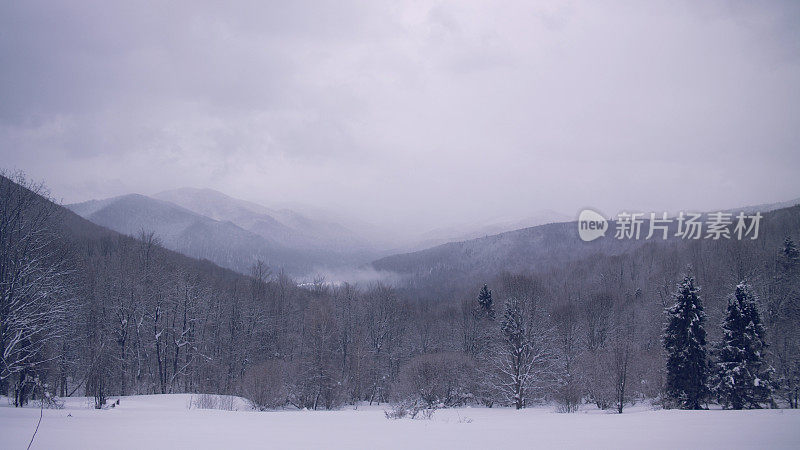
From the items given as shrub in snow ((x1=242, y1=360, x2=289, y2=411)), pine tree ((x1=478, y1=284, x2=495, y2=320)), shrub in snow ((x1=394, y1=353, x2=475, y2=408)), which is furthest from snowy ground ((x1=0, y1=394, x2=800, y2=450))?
pine tree ((x1=478, y1=284, x2=495, y2=320))

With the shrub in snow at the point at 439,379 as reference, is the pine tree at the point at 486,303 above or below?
above

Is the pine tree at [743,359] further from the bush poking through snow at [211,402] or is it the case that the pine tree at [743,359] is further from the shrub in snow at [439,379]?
the bush poking through snow at [211,402]

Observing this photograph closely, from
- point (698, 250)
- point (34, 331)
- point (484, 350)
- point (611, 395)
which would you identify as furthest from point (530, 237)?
point (34, 331)

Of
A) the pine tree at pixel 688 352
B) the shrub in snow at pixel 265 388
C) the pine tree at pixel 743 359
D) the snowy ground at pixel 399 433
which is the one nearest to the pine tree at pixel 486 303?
the pine tree at pixel 688 352

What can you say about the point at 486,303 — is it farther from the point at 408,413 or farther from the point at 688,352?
the point at 408,413

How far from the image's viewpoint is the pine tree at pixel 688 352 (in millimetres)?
26859

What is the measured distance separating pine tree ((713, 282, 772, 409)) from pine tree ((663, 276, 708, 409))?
42.3 inches

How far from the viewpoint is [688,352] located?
27203mm

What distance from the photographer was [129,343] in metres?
39.0

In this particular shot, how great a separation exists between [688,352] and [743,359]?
2655mm

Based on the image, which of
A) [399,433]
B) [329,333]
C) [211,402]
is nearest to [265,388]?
[211,402]

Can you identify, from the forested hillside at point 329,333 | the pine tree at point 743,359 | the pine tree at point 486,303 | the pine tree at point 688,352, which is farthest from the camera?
the pine tree at point 486,303

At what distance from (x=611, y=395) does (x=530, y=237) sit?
368ft

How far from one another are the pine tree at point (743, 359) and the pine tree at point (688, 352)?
3.53 feet
